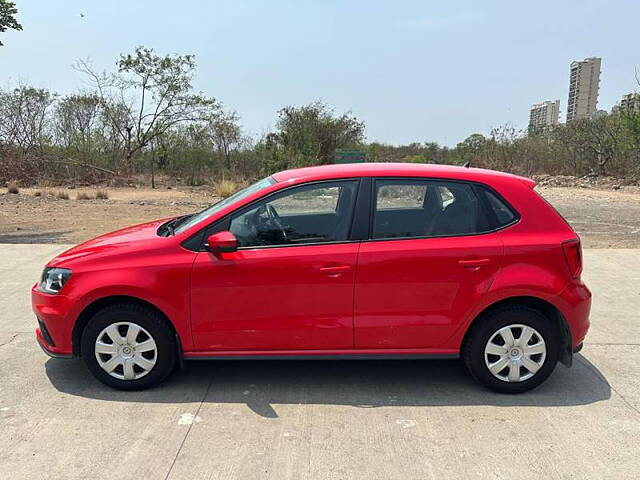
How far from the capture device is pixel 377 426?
3369 mm

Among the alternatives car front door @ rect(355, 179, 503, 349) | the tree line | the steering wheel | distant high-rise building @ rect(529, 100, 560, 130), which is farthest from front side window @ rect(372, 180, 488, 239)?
distant high-rise building @ rect(529, 100, 560, 130)

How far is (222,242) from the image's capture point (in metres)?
3.53

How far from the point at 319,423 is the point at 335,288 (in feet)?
3.00

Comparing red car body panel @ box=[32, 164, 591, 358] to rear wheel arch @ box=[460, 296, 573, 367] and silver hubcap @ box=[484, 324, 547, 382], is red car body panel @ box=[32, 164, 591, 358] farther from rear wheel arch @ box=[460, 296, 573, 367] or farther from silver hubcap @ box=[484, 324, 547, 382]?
silver hubcap @ box=[484, 324, 547, 382]

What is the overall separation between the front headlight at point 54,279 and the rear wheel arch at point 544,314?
2.98 metres

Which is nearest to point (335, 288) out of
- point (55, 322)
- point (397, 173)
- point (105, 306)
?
point (397, 173)

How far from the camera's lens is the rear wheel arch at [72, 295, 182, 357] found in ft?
12.2

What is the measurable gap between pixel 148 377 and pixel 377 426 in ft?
5.64

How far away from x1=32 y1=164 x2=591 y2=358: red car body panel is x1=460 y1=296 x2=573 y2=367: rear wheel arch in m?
0.06

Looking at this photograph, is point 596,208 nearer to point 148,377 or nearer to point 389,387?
point 389,387

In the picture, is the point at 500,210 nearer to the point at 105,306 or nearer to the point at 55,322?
the point at 105,306

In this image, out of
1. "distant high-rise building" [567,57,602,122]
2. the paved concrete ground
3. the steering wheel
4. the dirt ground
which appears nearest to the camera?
the paved concrete ground

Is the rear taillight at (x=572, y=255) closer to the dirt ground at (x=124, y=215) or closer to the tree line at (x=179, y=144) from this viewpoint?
the dirt ground at (x=124, y=215)

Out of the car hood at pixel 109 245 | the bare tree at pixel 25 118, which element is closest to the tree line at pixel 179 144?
the bare tree at pixel 25 118
